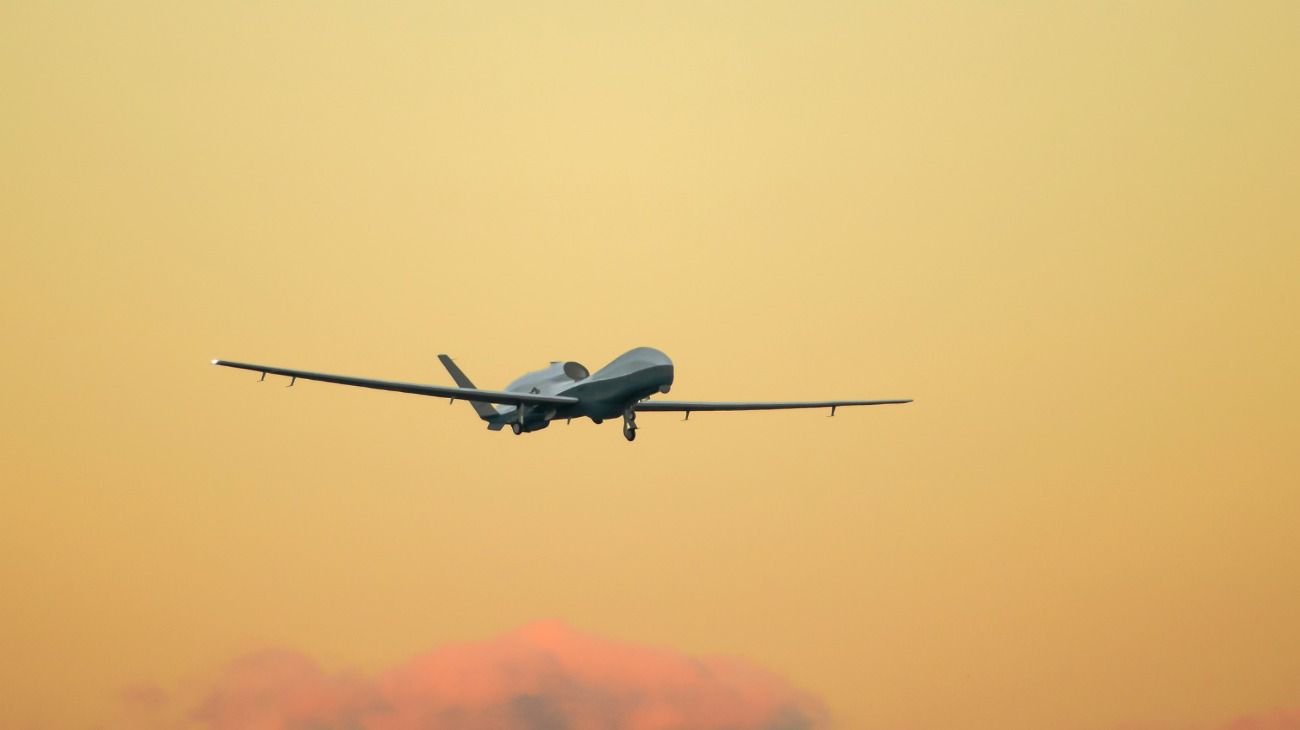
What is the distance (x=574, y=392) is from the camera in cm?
7225

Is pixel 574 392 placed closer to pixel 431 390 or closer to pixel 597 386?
pixel 597 386

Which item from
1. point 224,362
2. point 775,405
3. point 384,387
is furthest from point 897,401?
point 224,362

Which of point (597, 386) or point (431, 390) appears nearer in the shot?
point (597, 386)

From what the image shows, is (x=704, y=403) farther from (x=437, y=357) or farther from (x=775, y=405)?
(x=437, y=357)

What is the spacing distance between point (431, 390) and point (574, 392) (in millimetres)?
5924

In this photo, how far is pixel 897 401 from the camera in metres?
84.2

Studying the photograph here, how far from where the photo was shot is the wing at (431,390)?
68625 mm

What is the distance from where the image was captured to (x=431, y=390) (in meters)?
72.1

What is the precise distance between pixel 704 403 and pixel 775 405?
3.70 meters

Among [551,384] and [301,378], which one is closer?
[301,378]

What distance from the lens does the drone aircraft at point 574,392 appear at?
226ft

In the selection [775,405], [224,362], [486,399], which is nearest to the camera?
[224,362]

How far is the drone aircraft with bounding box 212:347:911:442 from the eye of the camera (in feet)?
226

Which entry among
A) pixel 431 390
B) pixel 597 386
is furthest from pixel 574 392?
pixel 431 390
